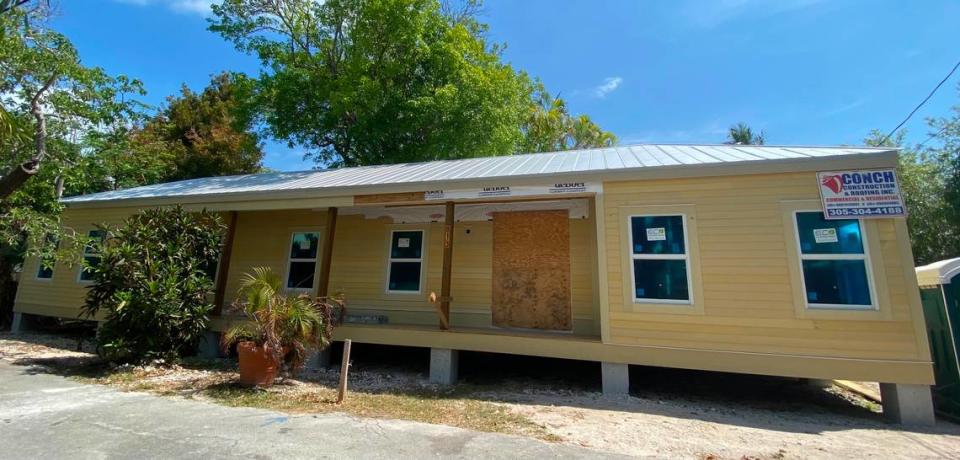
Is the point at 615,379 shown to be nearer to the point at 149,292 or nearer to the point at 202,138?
the point at 149,292

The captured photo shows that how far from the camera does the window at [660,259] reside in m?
6.35

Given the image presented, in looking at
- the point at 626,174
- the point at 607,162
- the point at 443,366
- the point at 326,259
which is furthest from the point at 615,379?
the point at 326,259

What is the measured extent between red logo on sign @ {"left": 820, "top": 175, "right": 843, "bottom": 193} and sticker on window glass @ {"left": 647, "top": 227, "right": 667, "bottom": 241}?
2143 millimetres

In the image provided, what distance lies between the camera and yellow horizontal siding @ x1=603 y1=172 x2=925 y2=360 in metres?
5.55

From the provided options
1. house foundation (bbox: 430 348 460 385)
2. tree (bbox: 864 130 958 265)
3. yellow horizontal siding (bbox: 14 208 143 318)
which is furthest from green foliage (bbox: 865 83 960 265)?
yellow horizontal siding (bbox: 14 208 143 318)

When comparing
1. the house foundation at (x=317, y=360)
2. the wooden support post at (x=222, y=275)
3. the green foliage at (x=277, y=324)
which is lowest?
the house foundation at (x=317, y=360)

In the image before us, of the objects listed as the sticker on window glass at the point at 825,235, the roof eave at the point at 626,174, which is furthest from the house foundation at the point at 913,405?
the roof eave at the point at 626,174

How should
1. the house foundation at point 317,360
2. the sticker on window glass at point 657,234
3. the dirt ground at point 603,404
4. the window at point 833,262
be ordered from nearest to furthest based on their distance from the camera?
the dirt ground at point 603,404 < the window at point 833,262 < the sticker on window glass at point 657,234 < the house foundation at point 317,360

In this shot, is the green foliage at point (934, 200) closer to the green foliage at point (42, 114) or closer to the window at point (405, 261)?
the window at point (405, 261)

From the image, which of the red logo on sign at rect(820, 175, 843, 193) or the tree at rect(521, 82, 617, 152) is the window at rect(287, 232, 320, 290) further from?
the tree at rect(521, 82, 617, 152)

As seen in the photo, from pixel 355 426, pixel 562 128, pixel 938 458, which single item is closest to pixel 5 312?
pixel 355 426

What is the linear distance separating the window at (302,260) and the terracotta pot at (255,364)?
4017mm

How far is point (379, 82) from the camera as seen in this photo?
17.5 m

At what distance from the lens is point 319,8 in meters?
18.9
